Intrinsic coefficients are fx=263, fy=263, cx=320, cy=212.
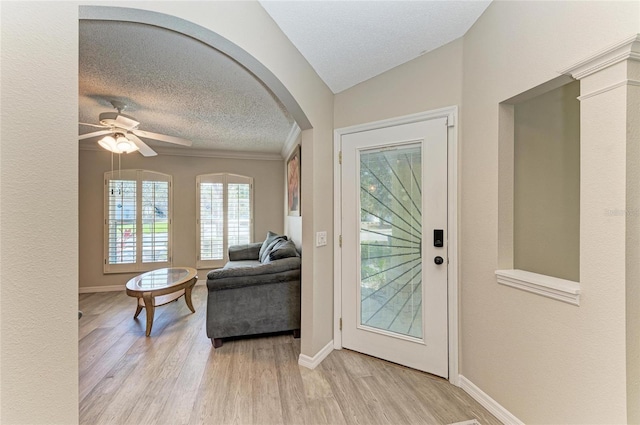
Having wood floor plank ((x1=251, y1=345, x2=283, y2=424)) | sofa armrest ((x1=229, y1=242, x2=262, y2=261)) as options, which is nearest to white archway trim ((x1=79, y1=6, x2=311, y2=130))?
wood floor plank ((x1=251, y1=345, x2=283, y2=424))

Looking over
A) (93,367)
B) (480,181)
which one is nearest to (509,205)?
(480,181)

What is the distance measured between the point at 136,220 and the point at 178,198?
0.76m

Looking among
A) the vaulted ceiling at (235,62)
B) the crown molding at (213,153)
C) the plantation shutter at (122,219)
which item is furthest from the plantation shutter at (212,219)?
the vaulted ceiling at (235,62)

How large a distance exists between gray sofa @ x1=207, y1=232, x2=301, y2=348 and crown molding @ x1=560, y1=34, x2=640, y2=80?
2.44 metres

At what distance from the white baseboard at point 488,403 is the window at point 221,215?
163 inches

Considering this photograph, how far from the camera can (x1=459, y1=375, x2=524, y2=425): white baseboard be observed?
157 cm

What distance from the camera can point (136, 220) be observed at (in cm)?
459

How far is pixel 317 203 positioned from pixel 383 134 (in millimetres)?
806

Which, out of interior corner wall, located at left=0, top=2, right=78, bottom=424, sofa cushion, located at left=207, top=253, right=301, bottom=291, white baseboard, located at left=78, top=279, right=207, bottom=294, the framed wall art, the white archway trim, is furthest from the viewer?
white baseboard, located at left=78, top=279, right=207, bottom=294

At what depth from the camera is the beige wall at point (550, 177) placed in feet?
6.10

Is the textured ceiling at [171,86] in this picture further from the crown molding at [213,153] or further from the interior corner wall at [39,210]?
the interior corner wall at [39,210]

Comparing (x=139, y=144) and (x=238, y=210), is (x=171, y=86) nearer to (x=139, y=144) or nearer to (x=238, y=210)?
(x=139, y=144)

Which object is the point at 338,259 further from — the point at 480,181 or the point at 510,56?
the point at 510,56

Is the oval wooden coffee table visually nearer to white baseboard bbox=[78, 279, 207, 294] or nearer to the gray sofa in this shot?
the gray sofa
